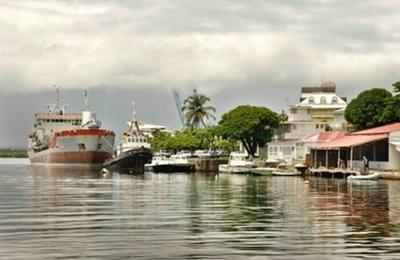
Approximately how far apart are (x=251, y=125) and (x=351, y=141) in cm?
3144

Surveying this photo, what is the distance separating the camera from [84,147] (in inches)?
5659

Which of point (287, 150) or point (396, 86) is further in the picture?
point (287, 150)

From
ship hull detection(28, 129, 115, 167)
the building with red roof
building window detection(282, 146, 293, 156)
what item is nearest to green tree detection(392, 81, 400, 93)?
the building with red roof

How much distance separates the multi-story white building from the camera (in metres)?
118

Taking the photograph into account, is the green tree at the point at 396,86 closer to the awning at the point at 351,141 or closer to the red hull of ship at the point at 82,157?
the awning at the point at 351,141

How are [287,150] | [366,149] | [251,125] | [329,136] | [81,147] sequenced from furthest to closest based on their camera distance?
1. [81,147]
2. [251,125]
3. [287,150]
4. [329,136]
5. [366,149]

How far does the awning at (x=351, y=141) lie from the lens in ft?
283

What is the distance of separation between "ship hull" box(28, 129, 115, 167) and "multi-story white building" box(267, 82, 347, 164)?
32.2 metres

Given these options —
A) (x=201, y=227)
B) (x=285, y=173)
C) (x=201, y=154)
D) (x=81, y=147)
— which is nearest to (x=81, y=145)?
(x=81, y=147)

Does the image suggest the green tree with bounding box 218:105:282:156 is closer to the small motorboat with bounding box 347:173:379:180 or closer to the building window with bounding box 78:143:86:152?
the building window with bounding box 78:143:86:152

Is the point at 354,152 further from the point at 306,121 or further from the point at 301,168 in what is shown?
the point at 306,121

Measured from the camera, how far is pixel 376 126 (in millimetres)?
→ 101375

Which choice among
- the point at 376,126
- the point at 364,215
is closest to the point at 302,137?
the point at 376,126

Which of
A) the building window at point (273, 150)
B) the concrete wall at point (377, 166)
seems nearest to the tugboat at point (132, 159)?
the building window at point (273, 150)
